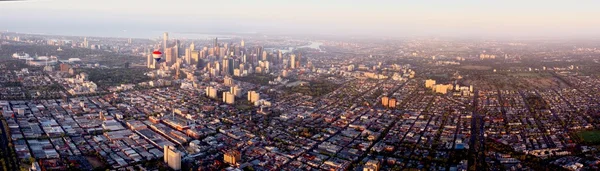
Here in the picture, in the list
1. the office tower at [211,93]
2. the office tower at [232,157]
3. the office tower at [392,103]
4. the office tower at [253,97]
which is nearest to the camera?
the office tower at [232,157]

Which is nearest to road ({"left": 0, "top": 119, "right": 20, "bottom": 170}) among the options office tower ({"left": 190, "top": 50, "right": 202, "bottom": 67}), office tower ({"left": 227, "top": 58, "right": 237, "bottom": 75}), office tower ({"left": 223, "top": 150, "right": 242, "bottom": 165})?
office tower ({"left": 223, "top": 150, "right": 242, "bottom": 165})

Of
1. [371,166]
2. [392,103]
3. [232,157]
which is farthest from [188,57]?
[371,166]

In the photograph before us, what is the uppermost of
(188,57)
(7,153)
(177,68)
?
(188,57)

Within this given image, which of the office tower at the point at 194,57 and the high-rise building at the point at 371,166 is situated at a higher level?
the office tower at the point at 194,57

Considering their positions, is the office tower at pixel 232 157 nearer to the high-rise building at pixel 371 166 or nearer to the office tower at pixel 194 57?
the high-rise building at pixel 371 166

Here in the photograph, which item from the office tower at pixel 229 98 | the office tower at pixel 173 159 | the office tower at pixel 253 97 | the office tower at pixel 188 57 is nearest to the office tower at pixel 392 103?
the office tower at pixel 253 97

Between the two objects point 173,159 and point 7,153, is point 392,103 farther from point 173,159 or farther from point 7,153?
point 7,153
